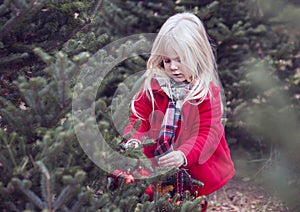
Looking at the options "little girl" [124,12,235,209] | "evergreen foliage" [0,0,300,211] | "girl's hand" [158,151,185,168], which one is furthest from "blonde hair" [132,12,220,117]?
"girl's hand" [158,151,185,168]

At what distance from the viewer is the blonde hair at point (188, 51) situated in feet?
8.75

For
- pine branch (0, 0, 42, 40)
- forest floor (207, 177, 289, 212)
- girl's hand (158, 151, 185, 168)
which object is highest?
pine branch (0, 0, 42, 40)

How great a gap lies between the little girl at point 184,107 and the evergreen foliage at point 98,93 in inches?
8.6

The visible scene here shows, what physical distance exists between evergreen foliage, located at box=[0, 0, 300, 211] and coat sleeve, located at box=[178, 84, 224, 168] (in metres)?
0.29

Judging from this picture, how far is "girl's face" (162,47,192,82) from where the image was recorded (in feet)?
8.82

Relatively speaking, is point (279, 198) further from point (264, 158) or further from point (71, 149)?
point (71, 149)

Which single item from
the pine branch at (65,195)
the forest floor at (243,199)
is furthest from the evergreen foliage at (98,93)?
the forest floor at (243,199)

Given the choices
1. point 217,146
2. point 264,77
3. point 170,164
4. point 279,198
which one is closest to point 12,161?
point 170,164

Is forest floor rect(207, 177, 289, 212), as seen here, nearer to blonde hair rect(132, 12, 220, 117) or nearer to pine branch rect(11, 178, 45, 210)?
blonde hair rect(132, 12, 220, 117)

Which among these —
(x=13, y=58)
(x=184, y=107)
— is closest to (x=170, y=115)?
(x=184, y=107)

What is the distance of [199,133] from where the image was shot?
2691mm

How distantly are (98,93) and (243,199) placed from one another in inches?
98.0

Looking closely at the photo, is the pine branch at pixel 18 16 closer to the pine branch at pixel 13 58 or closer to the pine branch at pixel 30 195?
the pine branch at pixel 13 58

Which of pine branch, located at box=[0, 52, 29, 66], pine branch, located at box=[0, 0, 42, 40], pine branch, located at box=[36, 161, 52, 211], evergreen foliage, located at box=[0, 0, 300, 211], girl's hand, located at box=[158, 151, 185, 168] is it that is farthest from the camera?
girl's hand, located at box=[158, 151, 185, 168]
